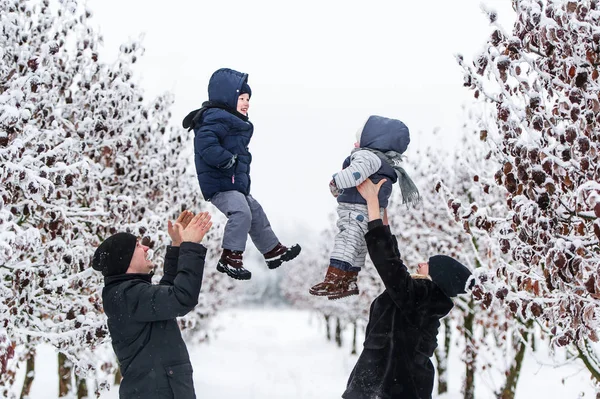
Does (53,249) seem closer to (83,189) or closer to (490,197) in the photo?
(83,189)

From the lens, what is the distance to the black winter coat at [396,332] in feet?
12.9

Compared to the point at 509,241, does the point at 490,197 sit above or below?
above

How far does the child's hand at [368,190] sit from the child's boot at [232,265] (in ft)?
2.72

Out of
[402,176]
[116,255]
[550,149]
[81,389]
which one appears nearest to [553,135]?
[550,149]

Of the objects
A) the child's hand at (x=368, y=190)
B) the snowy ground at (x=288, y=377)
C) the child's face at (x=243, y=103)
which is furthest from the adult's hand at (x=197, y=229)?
the snowy ground at (x=288, y=377)

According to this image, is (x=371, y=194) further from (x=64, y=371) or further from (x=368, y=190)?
(x=64, y=371)

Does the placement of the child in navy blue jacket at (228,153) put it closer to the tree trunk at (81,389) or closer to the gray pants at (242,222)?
the gray pants at (242,222)

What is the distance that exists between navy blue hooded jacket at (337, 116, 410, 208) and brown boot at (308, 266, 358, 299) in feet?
1.49

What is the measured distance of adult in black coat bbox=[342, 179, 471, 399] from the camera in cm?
393

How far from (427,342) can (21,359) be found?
10.3 metres

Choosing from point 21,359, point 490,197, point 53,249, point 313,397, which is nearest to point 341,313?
point 313,397

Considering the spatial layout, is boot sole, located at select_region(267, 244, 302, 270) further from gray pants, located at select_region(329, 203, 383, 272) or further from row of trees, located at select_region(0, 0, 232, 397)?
row of trees, located at select_region(0, 0, 232, 397)

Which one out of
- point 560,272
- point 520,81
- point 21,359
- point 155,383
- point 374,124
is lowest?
point 21,359

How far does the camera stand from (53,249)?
881 centimetres
